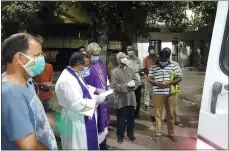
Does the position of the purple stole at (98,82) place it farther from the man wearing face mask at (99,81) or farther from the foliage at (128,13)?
the foliage at (128,13)

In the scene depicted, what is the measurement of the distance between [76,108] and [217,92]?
1.69m

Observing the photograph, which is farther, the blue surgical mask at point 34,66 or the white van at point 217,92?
the blue surgical mask at point 34,66

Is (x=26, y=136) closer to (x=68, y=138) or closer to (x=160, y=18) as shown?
(x=68, y=138)

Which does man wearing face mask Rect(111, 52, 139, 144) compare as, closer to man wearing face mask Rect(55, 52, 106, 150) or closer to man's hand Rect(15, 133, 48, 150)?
man wearing face mask Rect(55, 52, 106, 150)

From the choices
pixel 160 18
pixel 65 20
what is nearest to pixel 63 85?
pixel 160 18

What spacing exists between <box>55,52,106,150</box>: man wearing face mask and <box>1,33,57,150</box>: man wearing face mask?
88cm

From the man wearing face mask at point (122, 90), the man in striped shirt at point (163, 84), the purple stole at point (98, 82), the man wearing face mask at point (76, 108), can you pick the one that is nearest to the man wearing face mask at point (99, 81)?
the purple stole at point (98, 82)

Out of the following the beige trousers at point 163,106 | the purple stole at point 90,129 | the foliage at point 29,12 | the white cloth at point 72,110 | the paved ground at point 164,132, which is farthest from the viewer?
the foliage at point 29,12

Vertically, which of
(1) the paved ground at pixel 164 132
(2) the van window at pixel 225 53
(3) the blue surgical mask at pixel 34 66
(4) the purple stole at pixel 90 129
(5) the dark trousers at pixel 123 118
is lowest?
(1) the paved ground at pixel 164 132

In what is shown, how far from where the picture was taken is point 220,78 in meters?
1.81

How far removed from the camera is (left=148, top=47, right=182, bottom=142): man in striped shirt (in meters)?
5.14

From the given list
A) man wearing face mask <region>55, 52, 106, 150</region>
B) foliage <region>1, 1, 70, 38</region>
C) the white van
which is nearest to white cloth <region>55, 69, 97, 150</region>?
man wearing face mask <region>55, 52, 106, 150</region>

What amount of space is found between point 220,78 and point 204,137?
1.12 ft

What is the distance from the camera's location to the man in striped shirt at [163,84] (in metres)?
5.14
